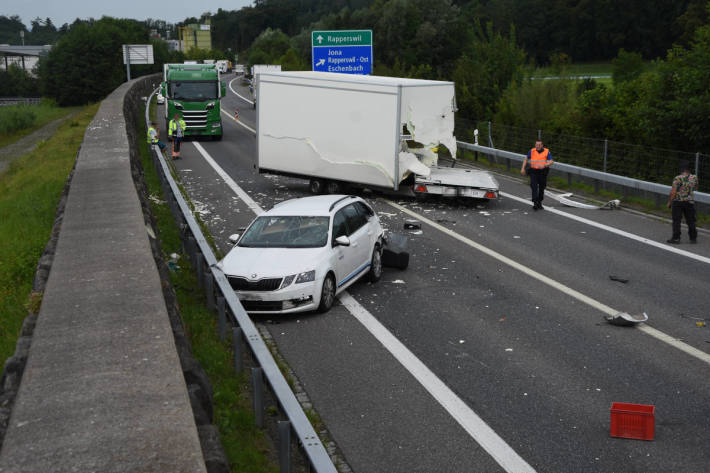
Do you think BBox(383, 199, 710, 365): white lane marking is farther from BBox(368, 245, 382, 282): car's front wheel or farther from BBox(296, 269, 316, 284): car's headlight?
BBox(296, 269, 316, 284): car's headlight

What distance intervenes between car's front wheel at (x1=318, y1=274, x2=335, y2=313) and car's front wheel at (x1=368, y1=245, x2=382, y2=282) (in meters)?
1.55

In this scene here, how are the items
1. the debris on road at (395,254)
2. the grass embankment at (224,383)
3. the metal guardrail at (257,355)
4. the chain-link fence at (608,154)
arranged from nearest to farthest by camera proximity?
the metal guardrail at (257,355), the grass embankment at (224,383), the debris on road at (395,254), the chain-link fence at (608,154)

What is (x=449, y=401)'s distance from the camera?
352 inches

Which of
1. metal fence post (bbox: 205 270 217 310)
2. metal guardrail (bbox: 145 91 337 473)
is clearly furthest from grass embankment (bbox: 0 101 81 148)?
metal fence post (bbox: 205 270 217 310)

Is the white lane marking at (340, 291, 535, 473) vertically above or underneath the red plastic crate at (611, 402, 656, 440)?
underneath

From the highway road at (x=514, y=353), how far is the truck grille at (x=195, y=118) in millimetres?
18867

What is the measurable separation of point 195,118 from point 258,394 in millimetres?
30074

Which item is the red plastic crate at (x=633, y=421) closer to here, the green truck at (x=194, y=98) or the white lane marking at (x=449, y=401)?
the white lane marking at (x=449, y=401)

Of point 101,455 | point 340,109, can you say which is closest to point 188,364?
point 101,455

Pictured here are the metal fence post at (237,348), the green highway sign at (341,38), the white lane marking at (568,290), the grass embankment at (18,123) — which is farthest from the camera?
the grass embankment at (18,123)

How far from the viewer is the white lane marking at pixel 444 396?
759cm

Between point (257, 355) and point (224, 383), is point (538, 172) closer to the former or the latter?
point (224, 383)

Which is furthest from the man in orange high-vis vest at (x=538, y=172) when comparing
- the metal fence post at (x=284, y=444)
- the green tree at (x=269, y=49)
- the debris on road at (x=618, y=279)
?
the green tree at (x=269, y=49)

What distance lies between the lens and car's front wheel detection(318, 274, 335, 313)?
12.2 m
